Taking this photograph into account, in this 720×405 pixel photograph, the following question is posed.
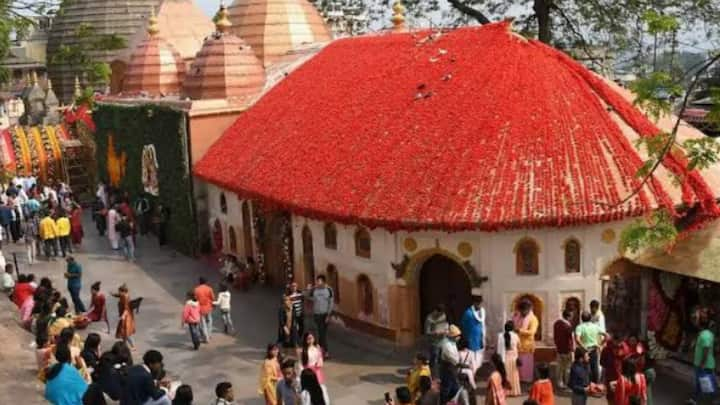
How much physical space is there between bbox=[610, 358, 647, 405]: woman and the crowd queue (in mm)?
13

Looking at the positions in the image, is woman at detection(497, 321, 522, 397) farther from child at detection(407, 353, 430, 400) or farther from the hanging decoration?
the hanging decoration

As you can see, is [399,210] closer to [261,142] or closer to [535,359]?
[535,359]

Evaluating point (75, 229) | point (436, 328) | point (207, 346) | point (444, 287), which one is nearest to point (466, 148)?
point (444, 287)

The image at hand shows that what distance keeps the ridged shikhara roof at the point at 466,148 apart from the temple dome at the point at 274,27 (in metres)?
7.89

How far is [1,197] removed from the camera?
25.5 m

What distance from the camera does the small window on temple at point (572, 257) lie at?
606 inches

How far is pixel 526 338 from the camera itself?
47.5 feet

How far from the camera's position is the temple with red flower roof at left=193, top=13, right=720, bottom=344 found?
1526 cm

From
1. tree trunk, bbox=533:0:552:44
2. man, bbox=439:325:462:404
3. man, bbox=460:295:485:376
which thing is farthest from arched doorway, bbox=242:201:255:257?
tree trunk, bbox=533:0:552:44

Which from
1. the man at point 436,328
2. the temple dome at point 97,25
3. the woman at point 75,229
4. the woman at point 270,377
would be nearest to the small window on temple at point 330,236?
the man at point 436,328

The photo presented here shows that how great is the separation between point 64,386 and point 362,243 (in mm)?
7497

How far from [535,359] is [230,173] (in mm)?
8529

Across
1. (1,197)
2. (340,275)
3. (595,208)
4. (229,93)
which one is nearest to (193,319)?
(340,275)

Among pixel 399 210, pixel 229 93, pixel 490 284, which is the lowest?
pixel 490 284
